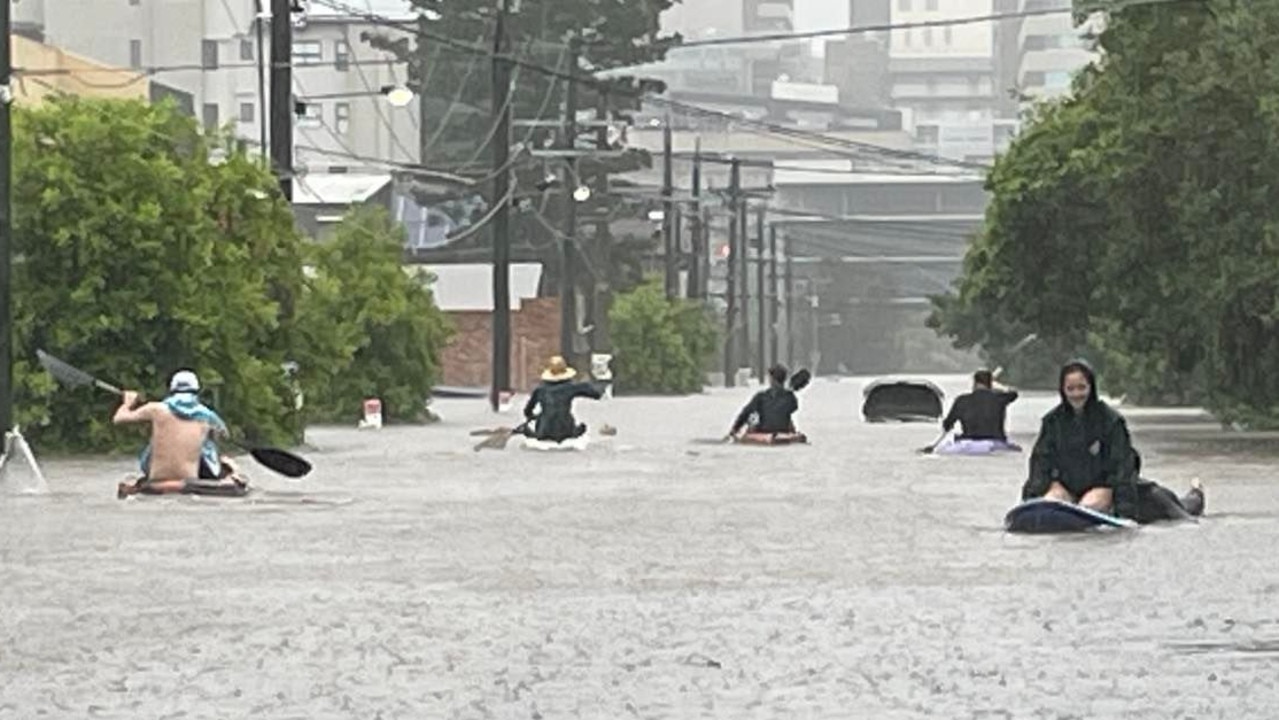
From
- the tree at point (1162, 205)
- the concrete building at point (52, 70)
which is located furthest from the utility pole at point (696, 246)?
the tree at point (1162, 205)

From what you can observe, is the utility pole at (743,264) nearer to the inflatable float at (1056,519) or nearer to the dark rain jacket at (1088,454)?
the dark rain jacket at (1088,454)

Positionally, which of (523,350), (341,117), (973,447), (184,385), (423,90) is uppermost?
(423,90)

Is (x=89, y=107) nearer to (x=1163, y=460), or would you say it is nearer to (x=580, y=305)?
(x=1163, y=460)

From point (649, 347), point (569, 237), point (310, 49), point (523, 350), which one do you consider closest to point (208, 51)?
point (523, 350)

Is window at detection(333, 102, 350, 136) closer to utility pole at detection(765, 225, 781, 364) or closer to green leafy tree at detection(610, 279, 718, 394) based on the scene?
utility pole at detection(765, 225, 781, 364)

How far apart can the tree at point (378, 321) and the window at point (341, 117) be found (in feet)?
304

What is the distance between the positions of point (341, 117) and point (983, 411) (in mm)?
112457

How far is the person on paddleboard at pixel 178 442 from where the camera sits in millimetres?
30641

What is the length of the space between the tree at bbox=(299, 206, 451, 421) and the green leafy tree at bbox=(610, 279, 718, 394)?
44.0 m

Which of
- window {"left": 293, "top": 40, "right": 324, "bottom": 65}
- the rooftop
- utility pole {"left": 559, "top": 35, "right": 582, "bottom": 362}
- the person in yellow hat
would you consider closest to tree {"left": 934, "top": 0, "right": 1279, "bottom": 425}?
the person in yellow hat

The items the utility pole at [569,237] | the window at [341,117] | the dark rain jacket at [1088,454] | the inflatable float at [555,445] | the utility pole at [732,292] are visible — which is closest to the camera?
the dark rain jacket at [1088,454]

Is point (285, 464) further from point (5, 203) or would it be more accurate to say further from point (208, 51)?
point (208, 51)

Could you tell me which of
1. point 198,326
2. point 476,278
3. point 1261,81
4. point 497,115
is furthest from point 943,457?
point 476,278

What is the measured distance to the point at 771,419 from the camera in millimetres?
49156
